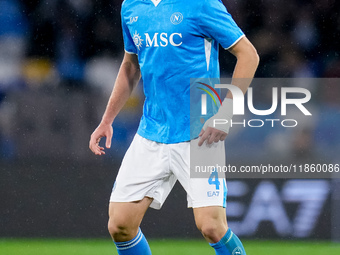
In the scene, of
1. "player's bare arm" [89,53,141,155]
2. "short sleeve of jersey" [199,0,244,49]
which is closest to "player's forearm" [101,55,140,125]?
"player's bare arm" [89,53,141,155]

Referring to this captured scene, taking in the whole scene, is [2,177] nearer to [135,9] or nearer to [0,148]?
[0,148]

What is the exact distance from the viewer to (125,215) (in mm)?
2926

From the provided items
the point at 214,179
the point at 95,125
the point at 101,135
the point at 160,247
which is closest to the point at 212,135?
the point at 214,179

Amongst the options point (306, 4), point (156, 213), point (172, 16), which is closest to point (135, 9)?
point (172, 16)

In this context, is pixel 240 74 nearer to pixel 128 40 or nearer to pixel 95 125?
pixel 128 40

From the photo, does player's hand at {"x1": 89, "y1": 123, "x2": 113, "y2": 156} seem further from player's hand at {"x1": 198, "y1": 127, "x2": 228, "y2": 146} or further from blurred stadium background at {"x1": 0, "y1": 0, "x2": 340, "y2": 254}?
blurred stadium background at {"x1": 0, "y1": 0, "x2": 340, "y2": 254}

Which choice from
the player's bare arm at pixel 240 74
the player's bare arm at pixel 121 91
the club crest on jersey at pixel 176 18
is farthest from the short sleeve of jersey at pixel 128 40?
the player's bare arm at pixel 240 74

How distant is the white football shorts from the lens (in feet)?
9.41

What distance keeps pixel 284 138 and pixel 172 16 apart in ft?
9.15

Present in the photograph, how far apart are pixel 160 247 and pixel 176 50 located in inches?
95.7

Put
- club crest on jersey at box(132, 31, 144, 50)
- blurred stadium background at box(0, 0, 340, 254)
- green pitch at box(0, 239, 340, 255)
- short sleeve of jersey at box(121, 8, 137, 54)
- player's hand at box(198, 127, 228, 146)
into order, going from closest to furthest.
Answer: player's hand at box(198, 127, 228, 146), club crest on jersey at box(132, 31, 144, 50), short sleeve of jersey at box(121, 8, 137, 54), green pitch at box(0, 239, 340, 255), blurred stadium background at box(0, 0, 340, 254)

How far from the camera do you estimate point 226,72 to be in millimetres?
5859

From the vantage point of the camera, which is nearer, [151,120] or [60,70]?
[151,120]

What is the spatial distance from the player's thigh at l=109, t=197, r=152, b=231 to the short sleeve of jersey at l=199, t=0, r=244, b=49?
83 cm
